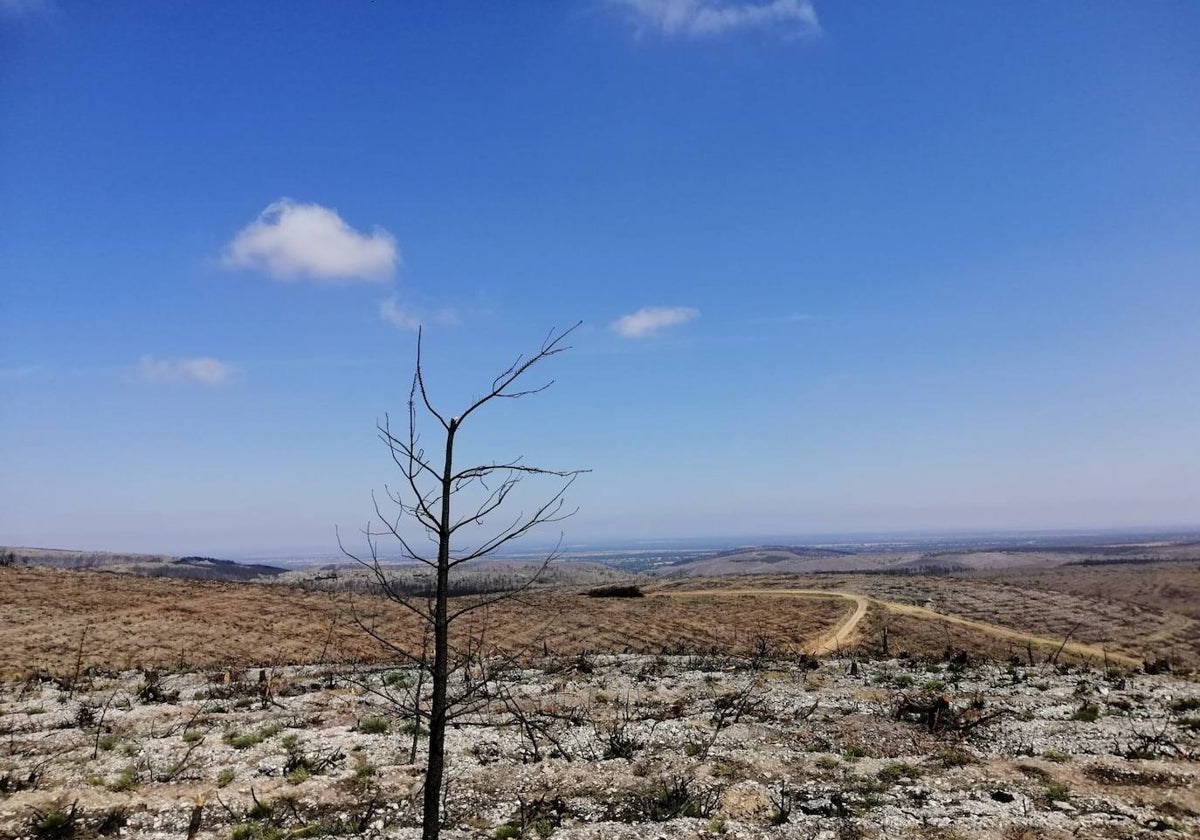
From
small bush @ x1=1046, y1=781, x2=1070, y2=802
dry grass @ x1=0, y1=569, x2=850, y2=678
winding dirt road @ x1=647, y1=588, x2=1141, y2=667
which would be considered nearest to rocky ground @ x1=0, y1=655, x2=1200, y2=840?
small bush @ x1=1046, y1=781, x2=1070, y2=802

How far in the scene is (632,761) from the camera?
1363 cm

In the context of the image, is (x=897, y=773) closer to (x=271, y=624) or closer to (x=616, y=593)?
(x=271, y=624)

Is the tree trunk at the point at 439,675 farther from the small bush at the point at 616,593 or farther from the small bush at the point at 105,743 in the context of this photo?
the small bush at the point at 616,593

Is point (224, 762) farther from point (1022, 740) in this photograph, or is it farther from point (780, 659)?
point (780, 659)

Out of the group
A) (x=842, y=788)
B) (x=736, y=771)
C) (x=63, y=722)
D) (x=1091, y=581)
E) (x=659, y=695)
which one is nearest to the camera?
(x=842, y=788)

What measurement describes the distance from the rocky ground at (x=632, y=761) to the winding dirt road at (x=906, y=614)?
14.7 m

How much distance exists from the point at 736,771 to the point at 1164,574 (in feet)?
383

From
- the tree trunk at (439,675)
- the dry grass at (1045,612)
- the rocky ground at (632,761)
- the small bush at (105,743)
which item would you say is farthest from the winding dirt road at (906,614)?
the tree trunk at (439,675)

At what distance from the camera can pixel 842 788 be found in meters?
11.9

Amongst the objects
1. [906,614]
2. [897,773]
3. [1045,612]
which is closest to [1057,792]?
[897,773]

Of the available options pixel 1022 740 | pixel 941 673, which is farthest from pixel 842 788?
pixel 941 673

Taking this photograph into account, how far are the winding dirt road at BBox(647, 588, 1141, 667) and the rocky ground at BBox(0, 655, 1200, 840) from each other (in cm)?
1465

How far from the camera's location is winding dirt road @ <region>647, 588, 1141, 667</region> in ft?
114

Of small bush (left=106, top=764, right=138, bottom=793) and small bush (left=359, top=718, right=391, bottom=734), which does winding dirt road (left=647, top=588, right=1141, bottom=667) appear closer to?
small bush (left=359, top=718, right=391, bottom=734)
